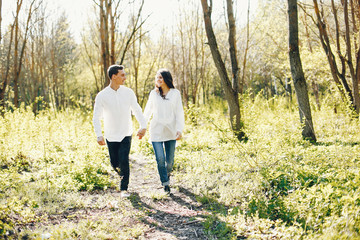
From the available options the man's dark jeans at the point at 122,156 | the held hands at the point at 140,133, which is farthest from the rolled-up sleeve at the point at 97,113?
the held hands at the point at 140,133

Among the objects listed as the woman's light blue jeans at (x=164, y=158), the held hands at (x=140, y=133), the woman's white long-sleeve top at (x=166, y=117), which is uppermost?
the woman's white long-sleeve top at (x=166, y=117)

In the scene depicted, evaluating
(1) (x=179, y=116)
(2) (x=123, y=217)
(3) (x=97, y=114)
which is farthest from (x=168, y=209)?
(3) (x=97, y=114)

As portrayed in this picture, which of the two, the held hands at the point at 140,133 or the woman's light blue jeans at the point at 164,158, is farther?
the woman's light blue jeans at the point at 164,158

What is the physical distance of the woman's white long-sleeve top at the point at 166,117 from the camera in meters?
4.61

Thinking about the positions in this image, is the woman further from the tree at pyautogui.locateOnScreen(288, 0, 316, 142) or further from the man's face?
the tree at pyautogui.locateOnScreen(288, 0, 316, 142)

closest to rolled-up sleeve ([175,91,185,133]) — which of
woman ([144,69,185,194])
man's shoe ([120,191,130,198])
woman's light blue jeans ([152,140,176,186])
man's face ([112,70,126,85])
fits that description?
woman ([144,69,185,194])

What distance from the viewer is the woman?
4.61 m

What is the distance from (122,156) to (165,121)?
831mm

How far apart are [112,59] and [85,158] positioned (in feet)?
9.65

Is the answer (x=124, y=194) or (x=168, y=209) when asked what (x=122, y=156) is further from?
(x=168, y=209)

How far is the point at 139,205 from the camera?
14.0ft

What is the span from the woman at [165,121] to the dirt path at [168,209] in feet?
0.97

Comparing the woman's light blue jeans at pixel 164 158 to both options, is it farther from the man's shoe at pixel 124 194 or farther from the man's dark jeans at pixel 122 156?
the man's shoe at pixel 124 194

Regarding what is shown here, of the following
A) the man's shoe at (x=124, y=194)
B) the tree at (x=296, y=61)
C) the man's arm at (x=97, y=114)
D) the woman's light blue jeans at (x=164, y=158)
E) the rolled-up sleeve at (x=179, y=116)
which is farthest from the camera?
the tree at (x=296, y=61)
